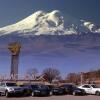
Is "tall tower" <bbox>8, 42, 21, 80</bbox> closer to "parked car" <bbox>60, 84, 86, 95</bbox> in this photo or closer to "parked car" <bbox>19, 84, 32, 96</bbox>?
"parked car" <bbox>60, 84, 86, 95</bbox>

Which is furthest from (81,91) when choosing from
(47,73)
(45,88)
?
(47,73)

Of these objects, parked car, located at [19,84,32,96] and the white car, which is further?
the white car

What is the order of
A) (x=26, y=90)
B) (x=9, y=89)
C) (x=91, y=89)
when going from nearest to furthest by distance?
(x=9, y=89)
(x=26, y=90)
(x=91, y=89)

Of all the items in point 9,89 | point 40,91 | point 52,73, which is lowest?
point 40,91

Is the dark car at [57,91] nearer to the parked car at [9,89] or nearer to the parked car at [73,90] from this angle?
the parked car at [73,90]

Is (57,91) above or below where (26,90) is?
below

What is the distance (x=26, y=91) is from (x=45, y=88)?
248cm

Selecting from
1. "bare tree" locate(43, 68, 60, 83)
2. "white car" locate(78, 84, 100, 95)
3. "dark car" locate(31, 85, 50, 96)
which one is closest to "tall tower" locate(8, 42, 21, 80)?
"bare tree" locate(43, 68, 60, 83)

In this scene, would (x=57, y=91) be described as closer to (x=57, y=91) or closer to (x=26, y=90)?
(x=57, y=91)

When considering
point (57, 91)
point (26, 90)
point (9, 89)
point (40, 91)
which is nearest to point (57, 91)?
point (57, 91)

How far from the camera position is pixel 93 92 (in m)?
45.7

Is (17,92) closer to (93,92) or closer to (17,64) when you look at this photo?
(93,92)

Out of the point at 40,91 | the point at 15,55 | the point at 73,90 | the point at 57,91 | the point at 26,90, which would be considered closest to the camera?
the point at 40,91

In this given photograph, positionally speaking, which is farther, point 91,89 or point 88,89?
point 88,89
